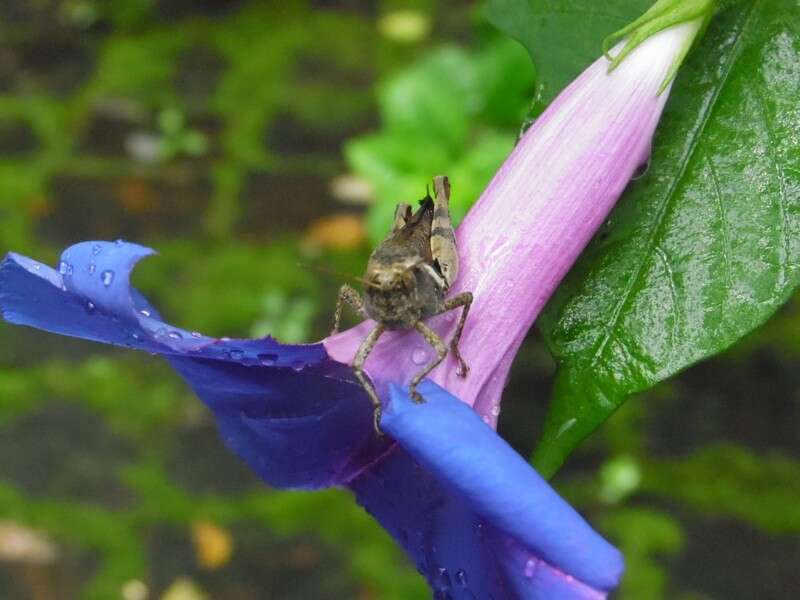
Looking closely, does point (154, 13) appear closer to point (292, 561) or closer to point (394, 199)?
point (394, 199)

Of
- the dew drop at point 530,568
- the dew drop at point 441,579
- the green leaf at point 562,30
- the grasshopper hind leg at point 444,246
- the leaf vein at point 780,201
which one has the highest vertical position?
the green leaf at point 562,30

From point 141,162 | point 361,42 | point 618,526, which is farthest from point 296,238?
point 618,526

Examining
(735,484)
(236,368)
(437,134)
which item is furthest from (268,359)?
(735,484)

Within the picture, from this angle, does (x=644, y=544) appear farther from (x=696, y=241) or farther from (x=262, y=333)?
(x=696, y=241)

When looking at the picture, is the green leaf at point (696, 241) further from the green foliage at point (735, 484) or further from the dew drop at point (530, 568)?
the green foliage at point (735, 484)

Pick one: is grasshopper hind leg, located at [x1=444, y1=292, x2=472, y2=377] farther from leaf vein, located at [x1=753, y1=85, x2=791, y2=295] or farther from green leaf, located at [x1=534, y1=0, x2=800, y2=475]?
leaf vein, located at [x1=753, y1=85, x2=791, y2=295]

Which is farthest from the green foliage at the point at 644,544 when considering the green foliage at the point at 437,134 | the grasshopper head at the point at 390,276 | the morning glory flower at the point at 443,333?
the grasshopper head at the point at 390,276

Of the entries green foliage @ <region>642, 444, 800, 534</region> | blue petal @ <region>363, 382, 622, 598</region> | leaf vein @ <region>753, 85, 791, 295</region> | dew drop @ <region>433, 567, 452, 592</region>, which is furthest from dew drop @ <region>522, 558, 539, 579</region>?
green foliage @ <region>642, 444, 800, 534</region>
